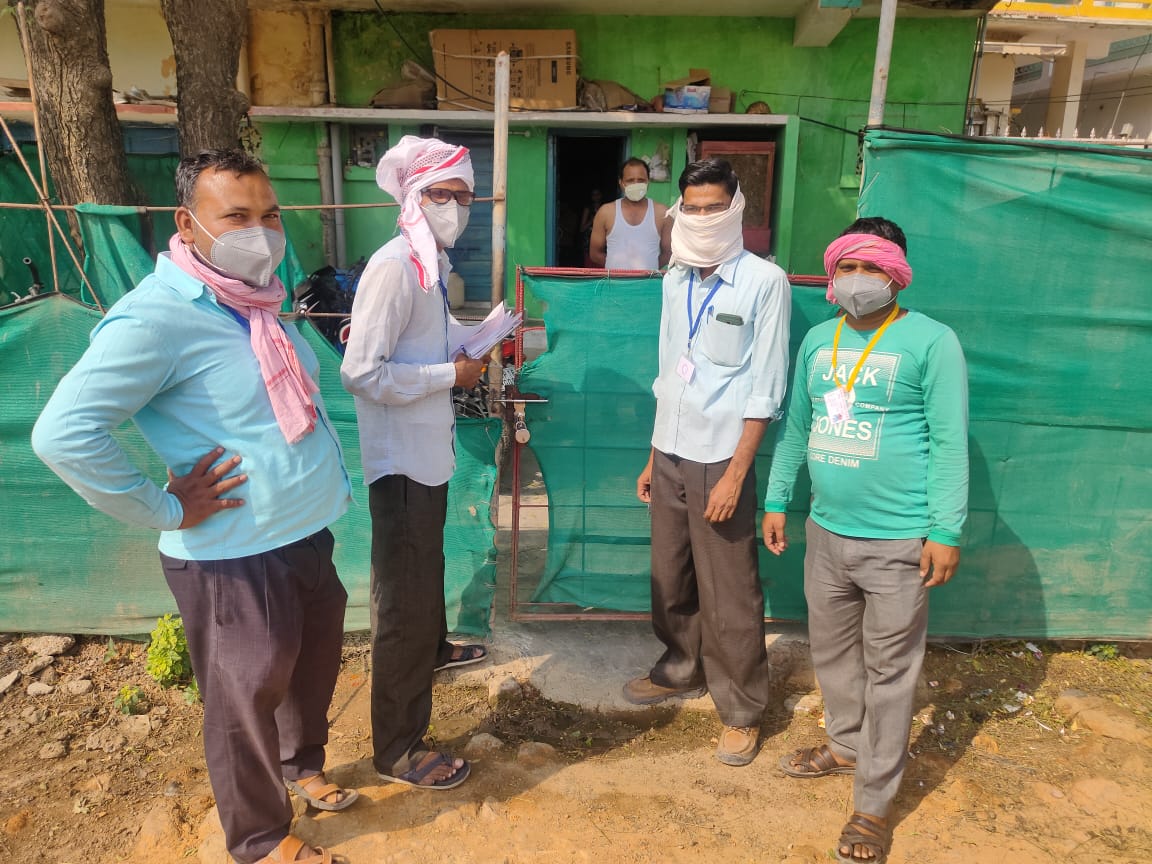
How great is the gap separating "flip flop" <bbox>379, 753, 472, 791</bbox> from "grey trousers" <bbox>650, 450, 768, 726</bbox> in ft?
3.30

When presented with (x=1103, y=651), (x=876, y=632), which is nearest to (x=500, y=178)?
(x=876, y=632)

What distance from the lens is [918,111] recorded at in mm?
9039

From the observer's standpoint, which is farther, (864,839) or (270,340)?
(864,839)

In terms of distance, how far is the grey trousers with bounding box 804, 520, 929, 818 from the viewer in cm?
255

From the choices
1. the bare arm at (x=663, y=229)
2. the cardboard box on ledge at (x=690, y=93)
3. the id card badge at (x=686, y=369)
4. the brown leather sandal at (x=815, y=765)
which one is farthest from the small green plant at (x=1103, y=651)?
the cardboard box on ledge at (x=690, y=93)

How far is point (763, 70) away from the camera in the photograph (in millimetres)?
8969

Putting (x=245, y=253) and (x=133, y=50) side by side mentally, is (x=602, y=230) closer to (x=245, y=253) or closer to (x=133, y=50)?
(x=245, y=253)

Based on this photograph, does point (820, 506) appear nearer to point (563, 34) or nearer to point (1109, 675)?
point (1109, 675)

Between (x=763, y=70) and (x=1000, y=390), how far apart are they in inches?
273

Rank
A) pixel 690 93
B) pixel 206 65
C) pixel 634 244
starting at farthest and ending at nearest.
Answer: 1. pixel 690 93
2. pixel 634 244
3. pixel 206 65

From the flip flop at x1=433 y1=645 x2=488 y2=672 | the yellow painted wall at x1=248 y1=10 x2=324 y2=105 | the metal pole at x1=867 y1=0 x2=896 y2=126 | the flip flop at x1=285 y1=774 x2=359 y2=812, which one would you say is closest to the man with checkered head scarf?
the flip flop at x1=285 y1=774 x2=359 y2=812

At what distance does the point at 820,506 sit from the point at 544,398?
125 cm

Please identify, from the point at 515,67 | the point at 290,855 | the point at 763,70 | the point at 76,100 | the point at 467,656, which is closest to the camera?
the point at 290,855

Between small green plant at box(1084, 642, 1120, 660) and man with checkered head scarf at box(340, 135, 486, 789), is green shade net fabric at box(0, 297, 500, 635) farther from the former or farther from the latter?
small green plant at box(1084, 642, 1120, 660)
